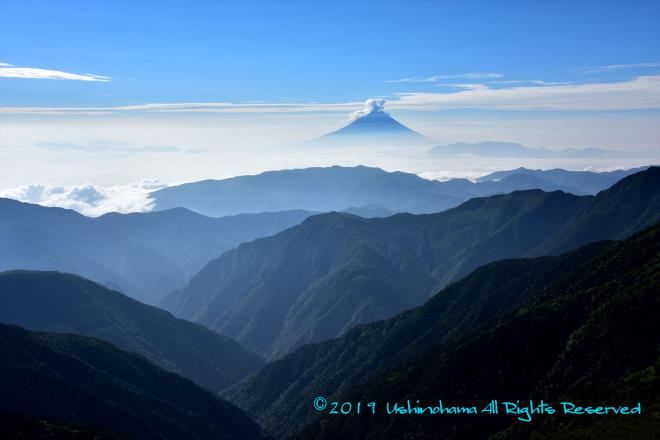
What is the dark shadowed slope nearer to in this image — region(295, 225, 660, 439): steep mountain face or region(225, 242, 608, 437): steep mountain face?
region(295, 225, 660, 439): steep mountain face

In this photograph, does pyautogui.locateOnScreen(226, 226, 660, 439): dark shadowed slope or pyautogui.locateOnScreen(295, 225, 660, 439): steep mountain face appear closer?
pyautogui.locateOnScreen(295, 225, 660, 439): steep mountain face

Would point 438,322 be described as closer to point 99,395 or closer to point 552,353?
point 552,353

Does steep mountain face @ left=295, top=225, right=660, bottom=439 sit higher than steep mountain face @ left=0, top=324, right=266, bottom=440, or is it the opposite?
steep mountain face @ left=295, top=225, right=660, bottom=439

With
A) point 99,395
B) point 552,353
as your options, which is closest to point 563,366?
point 552,353

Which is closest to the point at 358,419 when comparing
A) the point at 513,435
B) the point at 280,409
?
the point at 513,435

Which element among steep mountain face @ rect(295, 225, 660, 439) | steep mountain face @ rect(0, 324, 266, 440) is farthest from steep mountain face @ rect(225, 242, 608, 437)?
steep mountain face @ rect(295, 225, 660, 439)

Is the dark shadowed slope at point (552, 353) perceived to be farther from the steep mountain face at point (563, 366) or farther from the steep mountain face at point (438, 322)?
the steep mountain face at point (438, 322)
